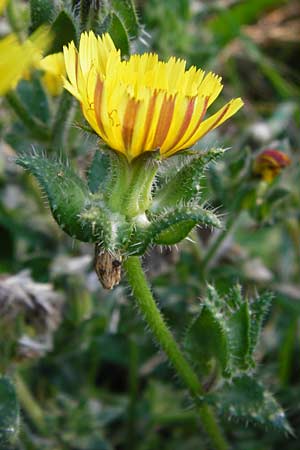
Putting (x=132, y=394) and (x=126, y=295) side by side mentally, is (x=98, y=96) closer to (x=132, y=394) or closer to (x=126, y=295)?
(x=126, y=295)

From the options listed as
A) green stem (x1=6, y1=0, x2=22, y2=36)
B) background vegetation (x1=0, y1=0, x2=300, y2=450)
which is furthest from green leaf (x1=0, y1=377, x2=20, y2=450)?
green stem (x1=6, y1=0, x2=22, y2=36)

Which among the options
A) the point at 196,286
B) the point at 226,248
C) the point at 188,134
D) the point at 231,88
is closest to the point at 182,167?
the point at 188,134

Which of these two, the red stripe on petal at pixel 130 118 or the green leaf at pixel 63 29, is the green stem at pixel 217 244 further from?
the red stripe on petal at pixel 130 118

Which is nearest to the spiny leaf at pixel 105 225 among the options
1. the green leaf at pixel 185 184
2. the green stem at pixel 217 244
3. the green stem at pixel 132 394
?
the green leaf at pixel 185 184

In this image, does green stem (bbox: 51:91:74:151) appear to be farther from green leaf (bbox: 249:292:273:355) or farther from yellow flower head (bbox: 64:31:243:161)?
green leaf (bbox: 249:292:273:355)

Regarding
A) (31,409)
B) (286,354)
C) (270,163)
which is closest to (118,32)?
(270,163)
